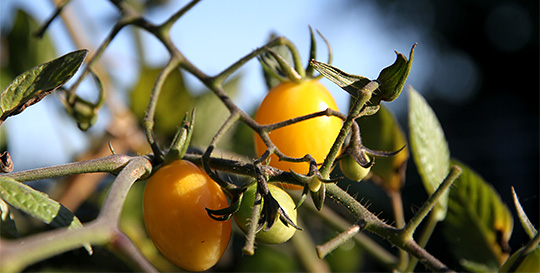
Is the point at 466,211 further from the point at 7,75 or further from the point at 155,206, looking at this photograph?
the point at 7,75

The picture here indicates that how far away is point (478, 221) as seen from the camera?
409 millimetres

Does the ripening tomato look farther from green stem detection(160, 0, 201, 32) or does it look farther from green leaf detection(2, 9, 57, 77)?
green leaf detection(2, 9, 57, 77)

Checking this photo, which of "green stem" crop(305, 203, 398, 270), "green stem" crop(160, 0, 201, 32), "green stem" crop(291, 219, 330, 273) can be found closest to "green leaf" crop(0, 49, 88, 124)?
"green stem" crop(160, 0, 201, 32)

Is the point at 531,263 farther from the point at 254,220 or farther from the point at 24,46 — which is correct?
the point at 24,46

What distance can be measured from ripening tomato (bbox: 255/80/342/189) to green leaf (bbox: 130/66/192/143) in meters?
0.26

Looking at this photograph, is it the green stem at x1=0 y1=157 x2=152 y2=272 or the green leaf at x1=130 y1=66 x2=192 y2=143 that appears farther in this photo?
the green leaf at x1=130 y1=66 x2=192 y2=143

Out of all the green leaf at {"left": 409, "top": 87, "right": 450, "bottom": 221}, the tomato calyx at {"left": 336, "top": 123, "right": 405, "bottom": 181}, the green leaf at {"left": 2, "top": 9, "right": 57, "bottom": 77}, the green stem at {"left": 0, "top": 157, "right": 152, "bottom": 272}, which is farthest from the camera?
the green leaf at {"left": 2, "top": 9, "right": 57, "bottom": 77}

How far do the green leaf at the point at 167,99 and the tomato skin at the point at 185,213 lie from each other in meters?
0.31

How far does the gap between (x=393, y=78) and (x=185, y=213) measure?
0.11 m

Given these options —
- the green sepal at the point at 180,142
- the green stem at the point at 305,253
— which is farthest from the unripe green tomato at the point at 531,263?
the green stem at the point at 305,253

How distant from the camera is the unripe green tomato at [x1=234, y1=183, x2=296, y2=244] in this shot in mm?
232

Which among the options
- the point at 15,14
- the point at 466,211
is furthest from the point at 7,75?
the point at 466,211

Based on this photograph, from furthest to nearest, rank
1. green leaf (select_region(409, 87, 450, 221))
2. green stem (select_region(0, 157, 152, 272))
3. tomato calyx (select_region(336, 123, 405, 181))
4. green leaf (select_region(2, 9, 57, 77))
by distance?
green leaf (select_region(2, 9, 57, 77)) → green leaf (select_region(409, 87, 450, 221)) → tomato calyx (select_region(336, 123, 405, 181)) → green stem (select_region(0, 157, 152, 272))

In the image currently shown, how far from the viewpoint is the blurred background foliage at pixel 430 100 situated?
22.0 inches
